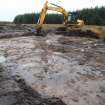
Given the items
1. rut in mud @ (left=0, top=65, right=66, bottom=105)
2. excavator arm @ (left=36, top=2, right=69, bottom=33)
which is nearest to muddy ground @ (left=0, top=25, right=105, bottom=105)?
rut in mud @ (left=0, top=65, right=66, bottom=105)

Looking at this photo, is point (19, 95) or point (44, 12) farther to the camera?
point (44, 12)

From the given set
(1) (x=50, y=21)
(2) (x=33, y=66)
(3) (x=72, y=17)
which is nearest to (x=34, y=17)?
(1) (x=50, y=21)

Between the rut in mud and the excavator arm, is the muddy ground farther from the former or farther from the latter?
the excavator arm

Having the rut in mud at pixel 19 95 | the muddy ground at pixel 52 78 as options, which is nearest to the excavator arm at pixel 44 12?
the muddy ground at pixel 52 78

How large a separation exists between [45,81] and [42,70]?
6.05ft

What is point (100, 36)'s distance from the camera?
28.8 meters

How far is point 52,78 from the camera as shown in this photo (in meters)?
11.8

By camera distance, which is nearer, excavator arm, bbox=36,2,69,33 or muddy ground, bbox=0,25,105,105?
muddy ground, bbox=0,25,105,105

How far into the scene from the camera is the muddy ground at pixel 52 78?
895cm

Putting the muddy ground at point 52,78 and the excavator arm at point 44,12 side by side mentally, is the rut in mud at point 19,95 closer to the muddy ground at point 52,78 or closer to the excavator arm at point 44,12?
the muddy ground at point 52,78

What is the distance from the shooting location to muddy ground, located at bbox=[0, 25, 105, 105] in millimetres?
8945

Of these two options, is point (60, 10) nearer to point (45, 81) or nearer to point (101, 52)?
point (101, 52)

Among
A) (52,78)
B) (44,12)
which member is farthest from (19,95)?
(44,12)

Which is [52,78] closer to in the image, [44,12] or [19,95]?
[19,95]
